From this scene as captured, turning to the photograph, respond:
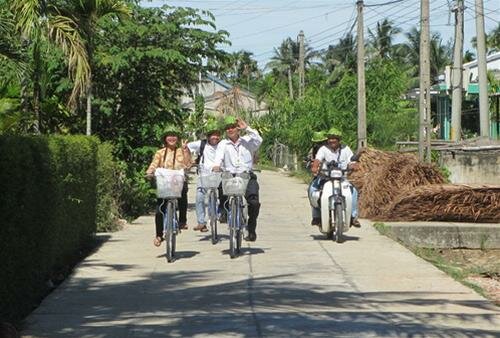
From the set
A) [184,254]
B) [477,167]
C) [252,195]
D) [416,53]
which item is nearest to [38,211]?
[184,254]

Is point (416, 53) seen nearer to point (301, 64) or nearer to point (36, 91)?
point (301, 64)

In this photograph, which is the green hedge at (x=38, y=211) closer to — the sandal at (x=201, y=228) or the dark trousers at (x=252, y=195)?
the dark trousers at (x=252, y=195)

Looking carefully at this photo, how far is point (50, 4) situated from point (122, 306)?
326 inches

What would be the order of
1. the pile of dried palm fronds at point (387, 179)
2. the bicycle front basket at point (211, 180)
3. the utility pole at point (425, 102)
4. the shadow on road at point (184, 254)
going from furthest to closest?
the utility pole at point (425, 102) → the pile of dried palm fronds at point (387, 179) → the bicycle front basket at point (211, 180) → the shadow on road at point (184, 254)

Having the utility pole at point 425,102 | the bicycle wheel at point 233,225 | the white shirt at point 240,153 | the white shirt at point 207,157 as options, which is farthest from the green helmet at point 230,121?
the utility pole at point 425,102

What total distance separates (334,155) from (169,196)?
3.78m

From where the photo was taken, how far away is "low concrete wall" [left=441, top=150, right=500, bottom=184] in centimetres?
2330

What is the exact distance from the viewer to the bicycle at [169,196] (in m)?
11.7

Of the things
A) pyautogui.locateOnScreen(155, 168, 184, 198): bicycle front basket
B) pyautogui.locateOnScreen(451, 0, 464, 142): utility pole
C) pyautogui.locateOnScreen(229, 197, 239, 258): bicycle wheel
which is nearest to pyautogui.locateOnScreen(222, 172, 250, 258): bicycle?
pyautogui.locateOnScreen(229, 197, 239, 258): bicycle wheel

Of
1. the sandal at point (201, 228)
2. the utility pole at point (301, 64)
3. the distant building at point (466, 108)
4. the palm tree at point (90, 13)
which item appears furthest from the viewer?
the utility pole at point (301, 64)

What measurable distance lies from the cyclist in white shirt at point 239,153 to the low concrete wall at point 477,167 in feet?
38.1

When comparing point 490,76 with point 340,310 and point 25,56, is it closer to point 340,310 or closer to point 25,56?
point 25,56

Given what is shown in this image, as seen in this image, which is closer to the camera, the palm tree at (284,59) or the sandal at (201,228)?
the sandal at (201,228)

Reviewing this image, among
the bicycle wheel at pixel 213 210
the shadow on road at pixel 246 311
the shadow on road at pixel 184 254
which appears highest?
the bicycle wheel at pixel 213 210
